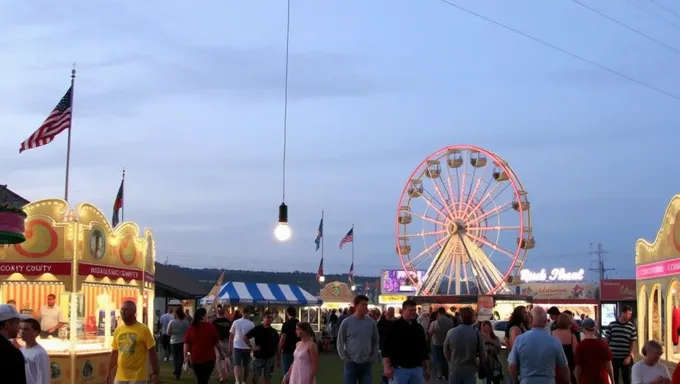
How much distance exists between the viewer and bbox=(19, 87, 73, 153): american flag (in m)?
20.1

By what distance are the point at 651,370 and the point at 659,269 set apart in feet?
52.9

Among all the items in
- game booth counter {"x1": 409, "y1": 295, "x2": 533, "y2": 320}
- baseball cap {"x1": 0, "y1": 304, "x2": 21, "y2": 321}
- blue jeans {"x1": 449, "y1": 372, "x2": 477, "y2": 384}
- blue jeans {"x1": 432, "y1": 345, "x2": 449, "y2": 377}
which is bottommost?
blue jeans {"x1": 432, "y1": 345, "x2": 449, "y2": 377}

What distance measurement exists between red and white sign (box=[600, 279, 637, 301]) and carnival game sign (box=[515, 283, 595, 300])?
6816mm

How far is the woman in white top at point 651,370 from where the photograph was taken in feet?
30.5

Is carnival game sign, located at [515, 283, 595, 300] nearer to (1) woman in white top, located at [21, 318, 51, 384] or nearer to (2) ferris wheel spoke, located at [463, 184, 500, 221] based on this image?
(2) ferris wheel spoke, located at [463, 184, 500, 221]

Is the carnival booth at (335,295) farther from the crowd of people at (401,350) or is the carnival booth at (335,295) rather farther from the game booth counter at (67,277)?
the crowd of people at (401,350)

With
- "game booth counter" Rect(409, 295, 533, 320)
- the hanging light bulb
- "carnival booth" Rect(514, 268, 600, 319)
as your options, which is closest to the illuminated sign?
"carnival booth" Rect(514, 268, 600, 319)

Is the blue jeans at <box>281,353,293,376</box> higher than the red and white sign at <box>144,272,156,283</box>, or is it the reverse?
the red and white sign at <box>144,272,156,283</box>

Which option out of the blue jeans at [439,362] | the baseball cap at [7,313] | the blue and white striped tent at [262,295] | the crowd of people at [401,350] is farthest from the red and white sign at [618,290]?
the baseball cap at [7,313]

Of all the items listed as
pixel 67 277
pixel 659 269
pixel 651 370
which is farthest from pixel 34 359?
pixel 659 269

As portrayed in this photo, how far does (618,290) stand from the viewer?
6241cm

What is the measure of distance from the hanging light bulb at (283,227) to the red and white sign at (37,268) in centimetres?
470

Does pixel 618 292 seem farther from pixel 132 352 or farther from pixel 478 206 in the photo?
pixel 132 352

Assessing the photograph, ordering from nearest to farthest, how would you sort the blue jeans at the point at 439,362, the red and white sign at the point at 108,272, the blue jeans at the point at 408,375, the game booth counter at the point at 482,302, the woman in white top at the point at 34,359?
the woman in white top at the point at 34,359 → the blue jeans at the point at 408,375 → the red and white sign at the point at 108,272 → the blue jeans at the point at 439,362 → the game booth counter at the point at 482,302
